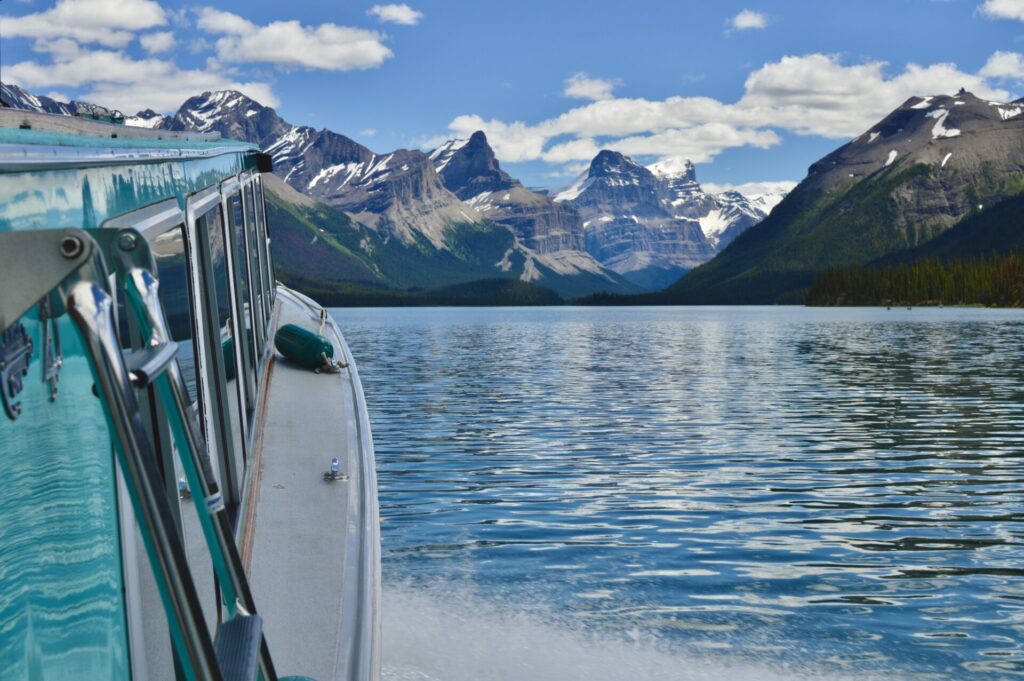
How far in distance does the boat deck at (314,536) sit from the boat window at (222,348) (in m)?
0.62

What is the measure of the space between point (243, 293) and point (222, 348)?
8.04ft

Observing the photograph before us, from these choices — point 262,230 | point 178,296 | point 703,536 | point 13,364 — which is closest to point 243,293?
point 178,296

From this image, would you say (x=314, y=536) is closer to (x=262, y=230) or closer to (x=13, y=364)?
(x=13, y=364)

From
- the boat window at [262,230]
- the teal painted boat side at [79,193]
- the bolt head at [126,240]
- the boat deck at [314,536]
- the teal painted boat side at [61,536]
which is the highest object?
the boat window at [262,230]

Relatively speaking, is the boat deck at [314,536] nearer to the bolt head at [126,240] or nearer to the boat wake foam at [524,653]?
the boat wake foam at [524,653]

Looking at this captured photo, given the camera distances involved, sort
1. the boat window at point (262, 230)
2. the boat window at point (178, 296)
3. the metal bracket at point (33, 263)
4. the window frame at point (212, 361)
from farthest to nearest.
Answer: the boat window at point (262, 230)
the window frame at point (212, 361)
the boat window at point (178, 296)
the metal bracket at point (33, 263)

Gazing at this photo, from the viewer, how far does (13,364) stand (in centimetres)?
175

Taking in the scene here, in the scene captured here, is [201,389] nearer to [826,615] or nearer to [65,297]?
[65,297]

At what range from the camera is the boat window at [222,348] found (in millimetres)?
5023

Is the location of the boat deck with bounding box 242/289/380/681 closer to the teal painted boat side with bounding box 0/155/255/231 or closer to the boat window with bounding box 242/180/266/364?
the boat window with bounding box 242/180/266/364

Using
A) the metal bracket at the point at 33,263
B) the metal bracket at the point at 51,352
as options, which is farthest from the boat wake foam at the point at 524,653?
the metal bracket at the point at 33,263

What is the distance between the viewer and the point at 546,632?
32.3 feet

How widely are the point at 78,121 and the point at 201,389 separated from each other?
13.5 ft

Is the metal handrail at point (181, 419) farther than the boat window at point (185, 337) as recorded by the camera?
No
